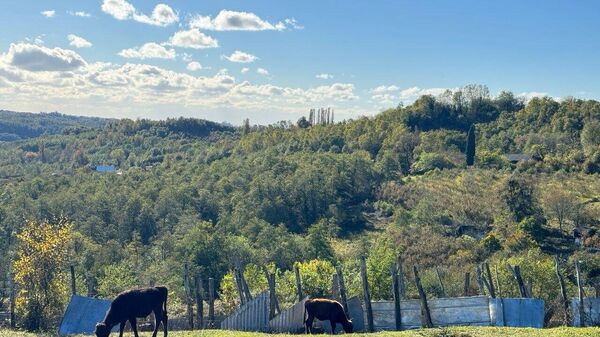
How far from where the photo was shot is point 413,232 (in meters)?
63.0

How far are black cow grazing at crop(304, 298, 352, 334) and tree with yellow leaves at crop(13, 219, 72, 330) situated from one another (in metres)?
11.1

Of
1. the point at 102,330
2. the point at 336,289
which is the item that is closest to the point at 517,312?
the point at 336,289

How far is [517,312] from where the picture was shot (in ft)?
69.3

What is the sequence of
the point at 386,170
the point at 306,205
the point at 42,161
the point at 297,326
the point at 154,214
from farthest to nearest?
the point at 42,161 → the point at 386,170 → the point at 306,205 → the point at 154,214 → the point at 297,326

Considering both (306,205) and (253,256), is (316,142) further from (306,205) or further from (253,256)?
(253,256)

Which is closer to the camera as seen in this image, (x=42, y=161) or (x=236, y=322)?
(x=236, y=322)

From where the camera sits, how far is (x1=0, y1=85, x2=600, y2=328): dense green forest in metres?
47.5

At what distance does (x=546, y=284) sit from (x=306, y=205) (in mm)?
55409

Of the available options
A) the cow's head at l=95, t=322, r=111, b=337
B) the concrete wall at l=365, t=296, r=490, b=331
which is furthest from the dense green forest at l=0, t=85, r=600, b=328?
the cow's head at l=95, t=322, r=111, b=337

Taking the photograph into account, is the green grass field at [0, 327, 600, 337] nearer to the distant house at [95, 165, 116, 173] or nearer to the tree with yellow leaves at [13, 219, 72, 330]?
the tree with yellow leaves at [13, 219, 72, 330]

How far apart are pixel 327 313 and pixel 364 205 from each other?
6769 centimetres

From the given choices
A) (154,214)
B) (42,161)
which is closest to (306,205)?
(154,214)

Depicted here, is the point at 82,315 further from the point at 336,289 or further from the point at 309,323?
the point at 336,289

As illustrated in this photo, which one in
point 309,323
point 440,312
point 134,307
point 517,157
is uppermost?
point 517,157
